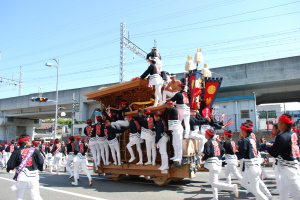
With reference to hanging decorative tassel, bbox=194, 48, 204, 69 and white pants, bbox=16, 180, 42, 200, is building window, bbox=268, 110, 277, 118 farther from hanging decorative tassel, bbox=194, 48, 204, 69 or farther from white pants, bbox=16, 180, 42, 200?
white pants, bbox=16, 180, 42, 200

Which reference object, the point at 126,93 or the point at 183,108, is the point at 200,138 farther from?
the point at 126,93

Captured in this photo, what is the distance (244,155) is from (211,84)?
13.6 ft

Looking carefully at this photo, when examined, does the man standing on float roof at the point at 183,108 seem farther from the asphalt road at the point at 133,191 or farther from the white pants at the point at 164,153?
the asphalt road at the point at 133,191

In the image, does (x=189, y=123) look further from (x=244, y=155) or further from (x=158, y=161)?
(x=244, y=155)

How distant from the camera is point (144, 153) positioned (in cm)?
841

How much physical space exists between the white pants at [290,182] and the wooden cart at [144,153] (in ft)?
9.92

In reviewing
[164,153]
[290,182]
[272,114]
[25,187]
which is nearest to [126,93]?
[164,153]

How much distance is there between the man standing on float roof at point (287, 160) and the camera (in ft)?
13.9

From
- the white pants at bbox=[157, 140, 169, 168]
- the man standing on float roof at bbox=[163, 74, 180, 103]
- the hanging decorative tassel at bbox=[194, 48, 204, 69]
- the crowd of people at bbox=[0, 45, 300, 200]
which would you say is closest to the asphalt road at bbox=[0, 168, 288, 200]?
the crowd of people at bbox=[0, 45, 300, 200]

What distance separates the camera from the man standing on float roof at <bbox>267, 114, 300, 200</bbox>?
423 centimetres

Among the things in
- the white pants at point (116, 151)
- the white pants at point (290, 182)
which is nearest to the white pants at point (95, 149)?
the white pants at point (116, 151)

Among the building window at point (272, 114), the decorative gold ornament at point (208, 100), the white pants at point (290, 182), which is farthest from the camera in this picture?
the building window at point (272, 114)

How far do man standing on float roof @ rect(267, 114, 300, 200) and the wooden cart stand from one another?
3011mm

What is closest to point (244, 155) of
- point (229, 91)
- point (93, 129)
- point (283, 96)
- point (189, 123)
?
point (189, 123)
